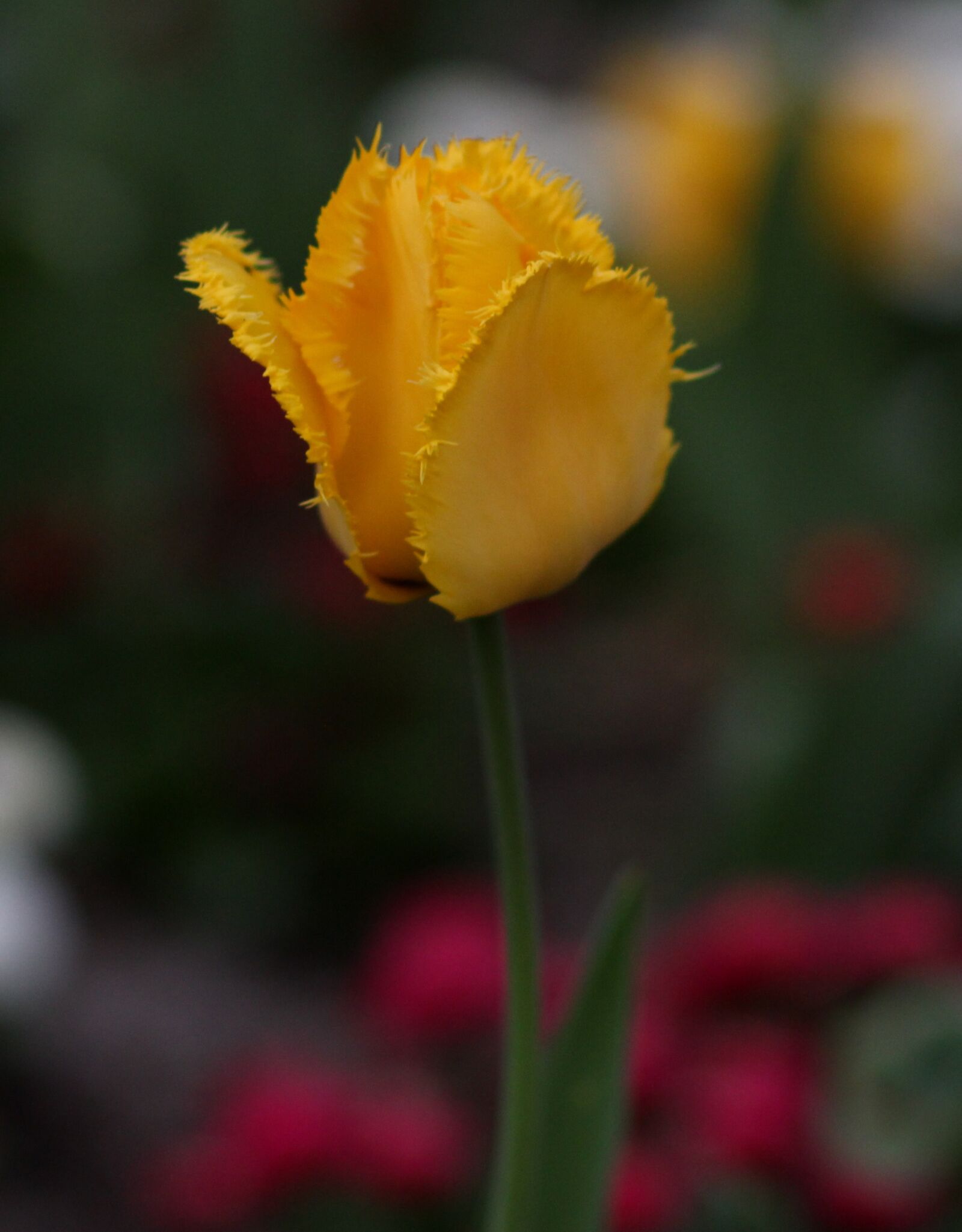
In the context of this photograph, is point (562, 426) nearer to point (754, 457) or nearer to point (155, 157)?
point (754, 457)

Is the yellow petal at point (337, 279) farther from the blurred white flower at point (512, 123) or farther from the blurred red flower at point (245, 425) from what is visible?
the blurred white flower at point (512, 123)

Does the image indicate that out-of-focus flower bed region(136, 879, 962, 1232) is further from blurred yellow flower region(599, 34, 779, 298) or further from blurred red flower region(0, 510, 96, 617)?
blurred yellow flower region(599, 34, 779, 298)

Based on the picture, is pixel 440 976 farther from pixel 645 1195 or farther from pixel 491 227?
pixel 491 227

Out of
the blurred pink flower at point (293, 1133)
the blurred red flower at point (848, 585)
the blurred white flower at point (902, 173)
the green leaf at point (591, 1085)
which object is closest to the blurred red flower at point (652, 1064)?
the blurred pink flower at point (293, 1133)

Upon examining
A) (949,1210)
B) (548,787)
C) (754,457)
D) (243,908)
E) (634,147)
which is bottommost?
(949,1210)

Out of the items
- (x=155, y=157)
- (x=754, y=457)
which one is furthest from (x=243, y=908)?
(x=155, y=157)
